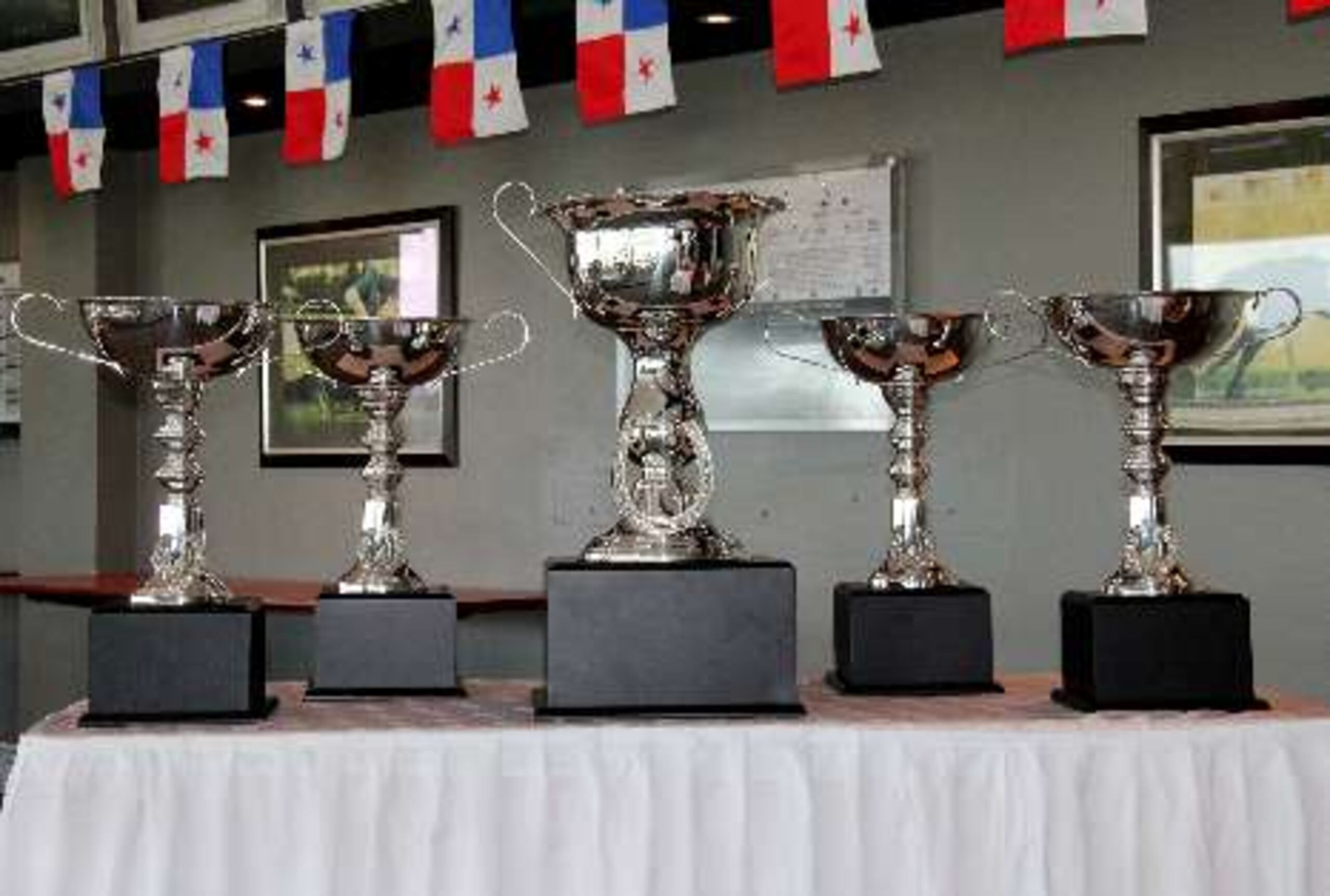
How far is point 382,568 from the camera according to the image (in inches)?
91.6

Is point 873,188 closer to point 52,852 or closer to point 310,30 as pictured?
point 310,30

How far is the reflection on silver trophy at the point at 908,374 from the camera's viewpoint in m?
2.42

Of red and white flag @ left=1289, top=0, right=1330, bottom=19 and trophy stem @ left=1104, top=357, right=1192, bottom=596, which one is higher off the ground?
red and white flag @ left=1289, top=0, right=1330, bottom=19

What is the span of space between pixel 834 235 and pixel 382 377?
2.52 meters

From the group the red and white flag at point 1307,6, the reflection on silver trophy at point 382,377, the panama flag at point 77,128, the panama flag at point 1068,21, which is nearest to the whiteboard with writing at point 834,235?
the panama flag at point 1068,21

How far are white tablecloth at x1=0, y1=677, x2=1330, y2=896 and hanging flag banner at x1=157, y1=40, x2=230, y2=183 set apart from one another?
134 inches

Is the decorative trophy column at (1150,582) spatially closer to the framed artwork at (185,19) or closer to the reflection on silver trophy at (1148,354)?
the reflection on silver trophy at (1148,354)

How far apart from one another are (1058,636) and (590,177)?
6.75 ft

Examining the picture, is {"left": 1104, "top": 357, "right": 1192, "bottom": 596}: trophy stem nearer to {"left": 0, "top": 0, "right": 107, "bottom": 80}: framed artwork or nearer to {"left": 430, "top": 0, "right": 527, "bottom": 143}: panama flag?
{"left": 430, "top": 0, "right": 527, "bottom": 143}: panama flag

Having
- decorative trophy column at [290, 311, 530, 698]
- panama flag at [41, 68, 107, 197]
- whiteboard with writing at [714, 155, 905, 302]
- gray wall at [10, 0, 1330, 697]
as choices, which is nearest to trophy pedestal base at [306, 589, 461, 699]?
decorative trophy column at [290, 311, 530, 698]

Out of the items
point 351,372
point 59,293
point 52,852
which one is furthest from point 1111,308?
point 59,293

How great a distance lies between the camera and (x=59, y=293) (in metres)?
6.64

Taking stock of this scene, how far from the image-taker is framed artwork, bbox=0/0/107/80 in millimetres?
5551

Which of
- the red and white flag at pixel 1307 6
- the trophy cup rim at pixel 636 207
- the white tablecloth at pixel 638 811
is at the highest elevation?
the red and white flag at pixel 1307 6
